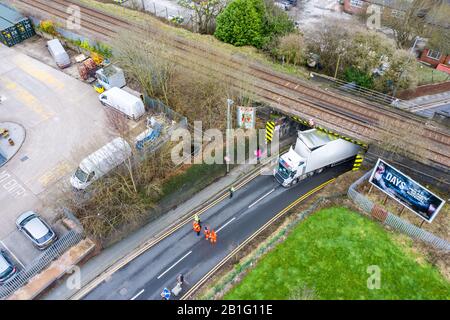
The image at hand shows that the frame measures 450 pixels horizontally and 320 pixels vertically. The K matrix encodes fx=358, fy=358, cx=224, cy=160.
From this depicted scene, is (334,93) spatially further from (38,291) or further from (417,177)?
(38,291)

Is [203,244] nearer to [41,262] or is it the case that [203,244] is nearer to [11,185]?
[41,262]

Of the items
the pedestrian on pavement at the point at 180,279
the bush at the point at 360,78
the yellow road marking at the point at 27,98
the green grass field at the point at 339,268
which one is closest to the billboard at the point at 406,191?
the green grass field at the point at 339,268

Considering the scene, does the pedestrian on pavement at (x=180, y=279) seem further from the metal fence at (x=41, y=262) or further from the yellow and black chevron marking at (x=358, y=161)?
the yellow and black chevron marking at (x=358, y=161)

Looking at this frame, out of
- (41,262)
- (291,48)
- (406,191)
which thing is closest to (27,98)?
(41,262)

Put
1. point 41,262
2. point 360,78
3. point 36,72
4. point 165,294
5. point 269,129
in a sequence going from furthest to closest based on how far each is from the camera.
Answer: point 36,72 → point 360,78 → point 269,129 → point 41,262 → point 165,294

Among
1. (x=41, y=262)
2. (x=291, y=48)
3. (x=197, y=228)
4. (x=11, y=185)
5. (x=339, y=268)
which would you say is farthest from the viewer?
(x=291, y=48)

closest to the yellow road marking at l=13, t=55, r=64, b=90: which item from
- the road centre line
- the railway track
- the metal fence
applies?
the railway track
